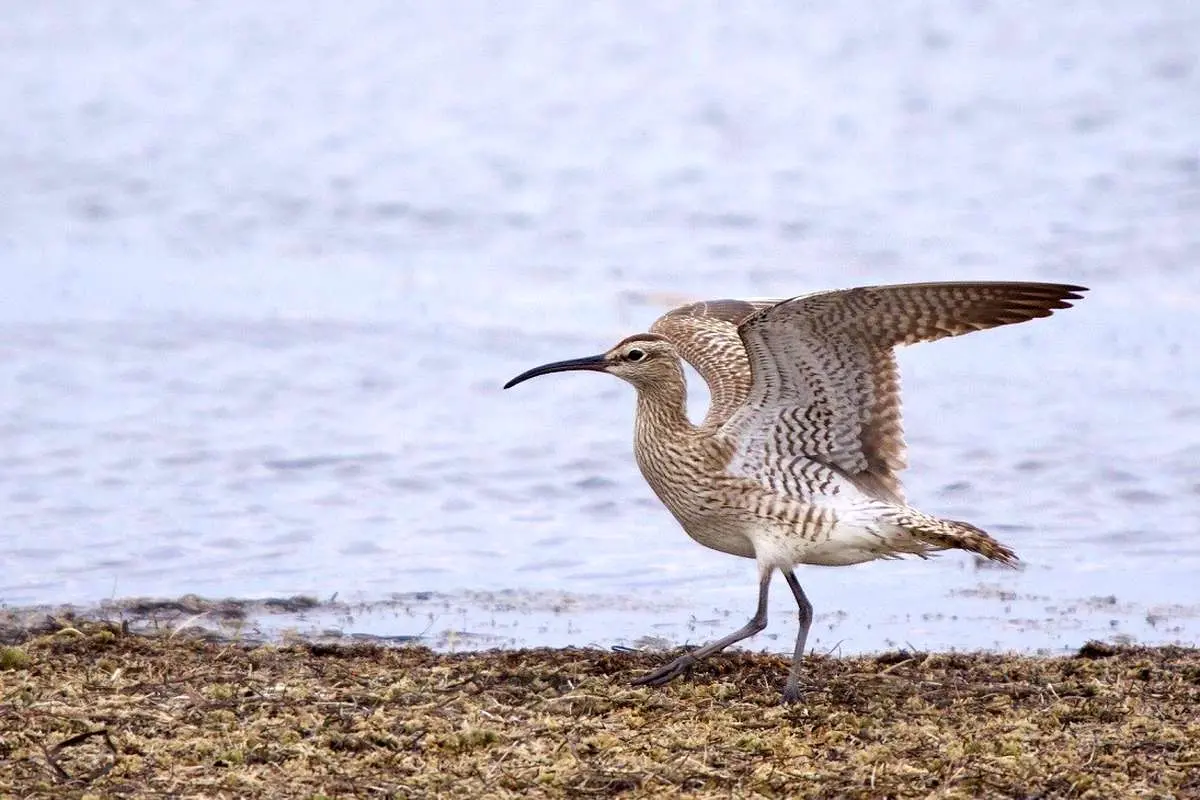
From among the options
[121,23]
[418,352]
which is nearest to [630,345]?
[418,352]

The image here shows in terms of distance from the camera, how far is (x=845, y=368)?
7.07 metres

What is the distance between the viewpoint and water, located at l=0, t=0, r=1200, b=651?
29.7 feet

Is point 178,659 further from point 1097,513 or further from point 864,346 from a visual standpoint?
point 1097,513

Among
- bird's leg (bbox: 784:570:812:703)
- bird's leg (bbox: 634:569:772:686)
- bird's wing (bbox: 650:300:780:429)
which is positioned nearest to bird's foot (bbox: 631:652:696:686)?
bird's leg (bbox: 634:569:772:686)

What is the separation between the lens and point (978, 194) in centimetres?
1500

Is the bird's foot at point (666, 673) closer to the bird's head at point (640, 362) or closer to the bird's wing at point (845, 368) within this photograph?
the bird's wing at point (845, 368)

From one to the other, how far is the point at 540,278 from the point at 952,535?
702cm

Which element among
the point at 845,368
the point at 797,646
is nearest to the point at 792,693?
the point at 797,646

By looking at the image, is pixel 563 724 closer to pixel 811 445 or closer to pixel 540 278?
pixel 811 445

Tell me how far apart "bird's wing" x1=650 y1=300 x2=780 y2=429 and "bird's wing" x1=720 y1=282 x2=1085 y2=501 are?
326 mm

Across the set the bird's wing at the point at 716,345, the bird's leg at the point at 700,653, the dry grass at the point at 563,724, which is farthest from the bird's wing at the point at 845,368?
the dry grass at the point at 563,724

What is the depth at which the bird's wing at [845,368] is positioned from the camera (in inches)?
264

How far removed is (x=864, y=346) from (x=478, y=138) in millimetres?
10110

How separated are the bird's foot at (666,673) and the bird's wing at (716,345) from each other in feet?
3.44
